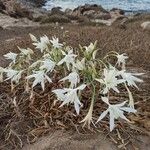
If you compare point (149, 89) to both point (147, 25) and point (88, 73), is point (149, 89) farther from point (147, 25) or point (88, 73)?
point (147, 25)

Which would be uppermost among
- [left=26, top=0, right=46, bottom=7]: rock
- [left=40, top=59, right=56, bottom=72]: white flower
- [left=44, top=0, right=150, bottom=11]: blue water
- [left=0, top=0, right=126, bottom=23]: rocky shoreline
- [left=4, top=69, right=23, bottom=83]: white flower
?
[left=40, top=59, right=56, bottom=72]: white flower

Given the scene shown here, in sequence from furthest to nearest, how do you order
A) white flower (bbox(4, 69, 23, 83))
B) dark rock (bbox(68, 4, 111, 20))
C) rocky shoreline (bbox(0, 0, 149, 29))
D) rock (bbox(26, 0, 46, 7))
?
rock (bbox(26, 0, 46, 7)), dark rock (bbox(68, 4, 111, 20)), rocky shoreline (bbox(0, 0, 149, 29)), white flower (bbox(4, 69, 23, 83))

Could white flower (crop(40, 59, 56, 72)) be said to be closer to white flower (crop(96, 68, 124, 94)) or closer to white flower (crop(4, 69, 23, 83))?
white flower (crop(4, 69, 23, 83))

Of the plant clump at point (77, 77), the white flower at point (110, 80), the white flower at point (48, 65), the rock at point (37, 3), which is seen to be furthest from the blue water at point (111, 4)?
the white flower at point (110, 80)

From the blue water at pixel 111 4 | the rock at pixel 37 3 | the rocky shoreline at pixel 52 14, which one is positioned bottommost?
the blue water at pixel 111 4

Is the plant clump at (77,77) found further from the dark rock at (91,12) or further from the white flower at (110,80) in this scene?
the dark rock at (91,12)

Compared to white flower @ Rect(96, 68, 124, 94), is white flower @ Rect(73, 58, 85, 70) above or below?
below

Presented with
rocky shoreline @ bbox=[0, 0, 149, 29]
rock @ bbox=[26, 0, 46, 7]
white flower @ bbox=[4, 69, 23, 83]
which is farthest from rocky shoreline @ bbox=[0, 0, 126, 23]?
white flower @ bbox=[4, 69, 23, 83]

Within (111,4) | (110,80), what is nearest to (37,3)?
(111,4)

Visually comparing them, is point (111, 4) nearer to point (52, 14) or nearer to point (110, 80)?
point (52, 14)

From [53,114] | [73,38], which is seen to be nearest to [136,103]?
[53,114]
